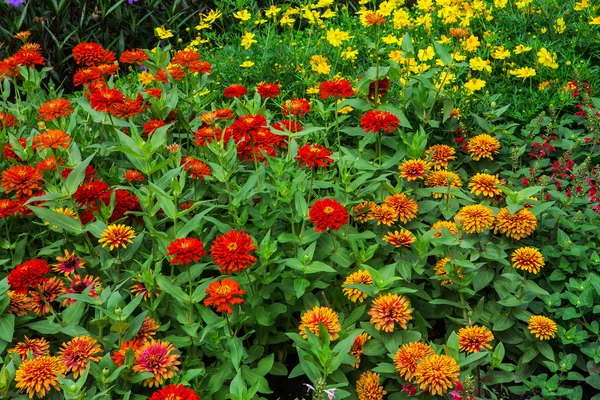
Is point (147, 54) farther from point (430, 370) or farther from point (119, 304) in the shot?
point (430, 370)

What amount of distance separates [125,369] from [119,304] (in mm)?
207

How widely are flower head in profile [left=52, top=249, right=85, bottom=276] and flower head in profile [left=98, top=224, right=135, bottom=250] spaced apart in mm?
148

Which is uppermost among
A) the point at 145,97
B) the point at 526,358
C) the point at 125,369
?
the point at 145,97

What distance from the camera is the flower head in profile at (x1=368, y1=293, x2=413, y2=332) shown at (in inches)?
79.3

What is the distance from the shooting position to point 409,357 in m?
1.93

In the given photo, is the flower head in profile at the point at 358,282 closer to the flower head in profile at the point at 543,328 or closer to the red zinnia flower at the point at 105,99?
the flower head in profile at the point at 543,328

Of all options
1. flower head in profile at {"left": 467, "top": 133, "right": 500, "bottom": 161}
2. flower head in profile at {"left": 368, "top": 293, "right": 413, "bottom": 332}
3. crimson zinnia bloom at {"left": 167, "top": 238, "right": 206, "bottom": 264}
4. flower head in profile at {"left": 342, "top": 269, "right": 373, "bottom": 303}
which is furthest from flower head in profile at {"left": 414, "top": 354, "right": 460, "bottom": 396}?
flower head in profile at {"left": 467, "top": 133, "right": 500, "bottom": 161}

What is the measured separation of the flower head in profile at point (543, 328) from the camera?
215cm

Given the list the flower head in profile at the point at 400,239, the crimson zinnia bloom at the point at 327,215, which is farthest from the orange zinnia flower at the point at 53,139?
the flower head in profile at the point at 400,239

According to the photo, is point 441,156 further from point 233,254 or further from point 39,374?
point 39,374

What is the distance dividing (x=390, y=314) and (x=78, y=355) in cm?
91

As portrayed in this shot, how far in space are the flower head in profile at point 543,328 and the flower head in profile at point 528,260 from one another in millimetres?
163

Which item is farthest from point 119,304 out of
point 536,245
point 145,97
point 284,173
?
point 536,245

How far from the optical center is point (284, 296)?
2295 mm
